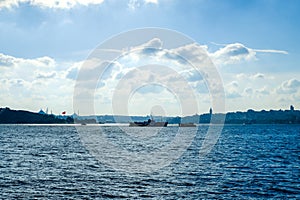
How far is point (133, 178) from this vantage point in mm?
49938

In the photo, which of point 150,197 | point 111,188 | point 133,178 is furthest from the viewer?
point 133,178

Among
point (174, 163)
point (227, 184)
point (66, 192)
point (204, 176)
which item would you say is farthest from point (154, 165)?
point (66, 192)

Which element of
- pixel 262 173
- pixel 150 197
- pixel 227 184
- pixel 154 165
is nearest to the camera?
pixel 150 197

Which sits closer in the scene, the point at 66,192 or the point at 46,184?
the point at 66,192

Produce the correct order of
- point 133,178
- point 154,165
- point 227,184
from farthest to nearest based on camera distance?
1. point 154,165
2. point 133,178
3. point 227,184

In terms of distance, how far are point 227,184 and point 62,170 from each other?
23031 millimetres

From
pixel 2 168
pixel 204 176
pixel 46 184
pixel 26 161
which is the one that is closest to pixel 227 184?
pixel 204 176

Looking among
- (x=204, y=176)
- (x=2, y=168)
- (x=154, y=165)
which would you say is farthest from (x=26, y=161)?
(x=204, y=176)

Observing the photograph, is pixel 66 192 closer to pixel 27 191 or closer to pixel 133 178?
pixel 27 191

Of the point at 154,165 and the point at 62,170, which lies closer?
the point at 62,170

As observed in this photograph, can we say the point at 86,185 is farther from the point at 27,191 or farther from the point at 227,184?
the point at 227,184

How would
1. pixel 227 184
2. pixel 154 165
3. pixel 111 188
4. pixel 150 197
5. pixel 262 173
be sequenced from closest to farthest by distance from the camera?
pixel 150 197 < pixel 111 188 < pixel 227 184 < pixel 262 173 < pixel 154 165

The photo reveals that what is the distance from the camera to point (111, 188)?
4331 cm

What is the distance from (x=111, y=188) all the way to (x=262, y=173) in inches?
925
